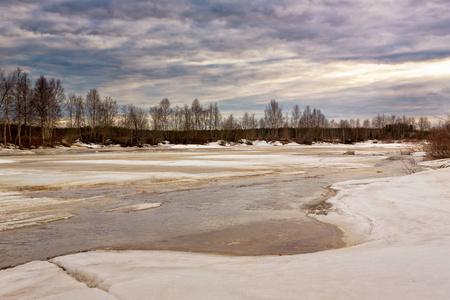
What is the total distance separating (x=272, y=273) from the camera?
149 inches

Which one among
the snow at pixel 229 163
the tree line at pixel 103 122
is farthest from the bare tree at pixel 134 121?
the snow at pixel 229 163

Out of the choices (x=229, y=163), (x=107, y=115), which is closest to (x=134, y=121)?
(x=107, y=115)

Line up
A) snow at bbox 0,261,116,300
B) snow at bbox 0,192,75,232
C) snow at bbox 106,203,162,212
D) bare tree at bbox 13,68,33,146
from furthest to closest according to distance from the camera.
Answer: bare tree at bbox 13,68,33,146 < snow at bbox 106,203,162,212 < snow at bbox 0,192,75,232 < snow at bbox 0,261,116,300

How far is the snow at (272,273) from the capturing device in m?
3.12

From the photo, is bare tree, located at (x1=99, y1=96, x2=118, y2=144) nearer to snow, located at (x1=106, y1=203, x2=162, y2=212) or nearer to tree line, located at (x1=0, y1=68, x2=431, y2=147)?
tree line, located at (x1=0, y1=68, x2=431, y2=147)

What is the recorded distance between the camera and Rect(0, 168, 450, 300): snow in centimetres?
312

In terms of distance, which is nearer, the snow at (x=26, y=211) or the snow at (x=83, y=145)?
the snow at (x=26, y=211)

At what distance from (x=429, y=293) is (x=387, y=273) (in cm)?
60

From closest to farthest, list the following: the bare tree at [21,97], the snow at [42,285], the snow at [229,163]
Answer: the snow at [42,285] < the snow at [229,163] < the bare tree at [21,97]

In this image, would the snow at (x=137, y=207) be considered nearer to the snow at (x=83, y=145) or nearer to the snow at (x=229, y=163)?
the snow at (x=229, y=163)

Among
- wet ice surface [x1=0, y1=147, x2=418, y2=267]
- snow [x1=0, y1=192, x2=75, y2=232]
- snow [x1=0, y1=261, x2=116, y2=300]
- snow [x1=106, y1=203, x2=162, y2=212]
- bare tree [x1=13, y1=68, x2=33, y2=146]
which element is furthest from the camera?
bare tree [x1=13, y1=68, x2=33, y2=146]

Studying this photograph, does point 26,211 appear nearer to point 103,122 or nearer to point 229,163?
point 229,163

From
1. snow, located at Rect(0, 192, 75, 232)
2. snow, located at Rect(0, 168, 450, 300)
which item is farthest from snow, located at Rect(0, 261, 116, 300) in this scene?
snow, located at Rect(0, 192, 75, 232)

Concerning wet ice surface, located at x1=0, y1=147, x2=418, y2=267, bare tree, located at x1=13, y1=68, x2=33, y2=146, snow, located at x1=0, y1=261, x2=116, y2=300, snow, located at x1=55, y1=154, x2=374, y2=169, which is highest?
bare tree, located at x1=13, y1=68, x2=33, y2=146
